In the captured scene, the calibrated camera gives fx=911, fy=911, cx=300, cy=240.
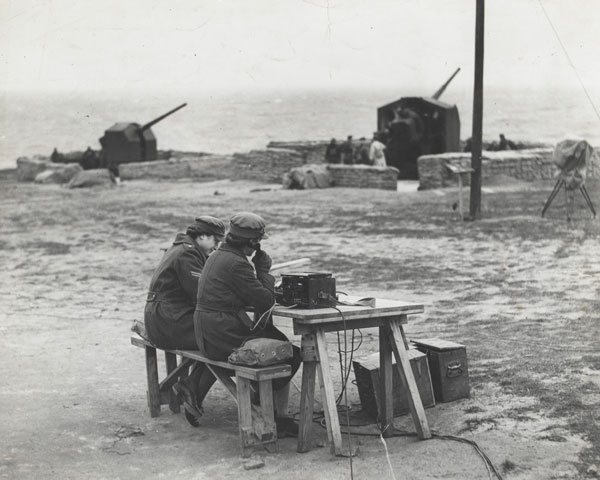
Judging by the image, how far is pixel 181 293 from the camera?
270 inches

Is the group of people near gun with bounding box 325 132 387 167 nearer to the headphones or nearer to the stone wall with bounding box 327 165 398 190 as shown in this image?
the stone wall with bounding box 327 165 398 190

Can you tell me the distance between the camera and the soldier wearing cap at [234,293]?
619 cm

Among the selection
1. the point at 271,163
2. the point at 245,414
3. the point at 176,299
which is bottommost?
the point at 245,414

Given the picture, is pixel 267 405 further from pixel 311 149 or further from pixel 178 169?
pixel 178 169

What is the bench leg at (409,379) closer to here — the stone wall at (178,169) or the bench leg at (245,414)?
the bench leg at (245,414)

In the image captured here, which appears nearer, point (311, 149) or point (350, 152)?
point (350, 152)

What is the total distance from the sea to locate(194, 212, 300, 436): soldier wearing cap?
86.4m

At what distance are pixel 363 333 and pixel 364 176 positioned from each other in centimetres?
1517

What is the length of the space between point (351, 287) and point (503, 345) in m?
3.86

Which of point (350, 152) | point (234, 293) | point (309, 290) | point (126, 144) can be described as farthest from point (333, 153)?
point (309, 290)

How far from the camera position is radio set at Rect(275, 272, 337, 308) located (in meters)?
6.11

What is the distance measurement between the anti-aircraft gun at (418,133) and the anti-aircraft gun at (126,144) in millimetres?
9169

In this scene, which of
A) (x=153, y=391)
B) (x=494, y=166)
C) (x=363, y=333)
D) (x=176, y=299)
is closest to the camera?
(x=176, y=299)

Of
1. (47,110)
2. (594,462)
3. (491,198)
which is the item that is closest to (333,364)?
(594,462)
